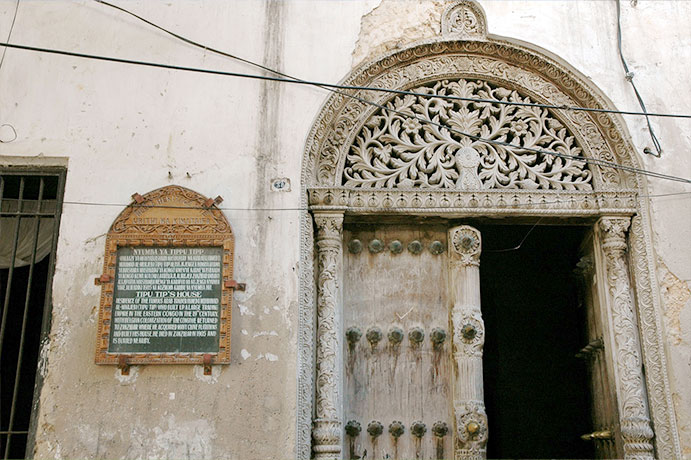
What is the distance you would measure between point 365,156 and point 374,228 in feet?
1.98

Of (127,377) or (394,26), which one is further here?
(394,26)

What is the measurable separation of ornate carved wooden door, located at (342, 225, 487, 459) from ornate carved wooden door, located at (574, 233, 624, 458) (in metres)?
0.98

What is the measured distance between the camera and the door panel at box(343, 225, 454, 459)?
18.9 ft

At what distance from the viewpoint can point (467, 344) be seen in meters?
5.85

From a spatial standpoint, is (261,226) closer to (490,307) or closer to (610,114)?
(610,114)

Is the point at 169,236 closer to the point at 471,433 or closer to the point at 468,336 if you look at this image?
the point at 468,336

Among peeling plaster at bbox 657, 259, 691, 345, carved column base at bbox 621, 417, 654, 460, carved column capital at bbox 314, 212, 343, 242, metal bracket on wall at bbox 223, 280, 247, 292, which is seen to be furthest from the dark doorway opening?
metal bracket on wall at bbox 223, 280, 247, 292

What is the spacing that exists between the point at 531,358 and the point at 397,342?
3865 millimetres

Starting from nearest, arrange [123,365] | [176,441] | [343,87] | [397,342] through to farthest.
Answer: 1. [176,441]
2. [123,365]
3. [343,87]
4. [397,342]

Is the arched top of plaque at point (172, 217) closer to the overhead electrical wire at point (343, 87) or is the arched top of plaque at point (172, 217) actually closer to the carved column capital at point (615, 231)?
the overhead electrical wire at point (343, 87)

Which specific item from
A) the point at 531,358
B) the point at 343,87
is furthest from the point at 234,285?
the point at 531,358

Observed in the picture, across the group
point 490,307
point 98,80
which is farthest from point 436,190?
point 490,307

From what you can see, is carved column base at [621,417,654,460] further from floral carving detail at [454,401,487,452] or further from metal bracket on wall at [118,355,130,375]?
metal bracket on wall at [118,355,130,375]

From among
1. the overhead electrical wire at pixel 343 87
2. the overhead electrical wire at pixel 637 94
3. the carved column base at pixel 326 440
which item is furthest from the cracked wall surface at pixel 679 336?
the carved column base at pixel 326 440
